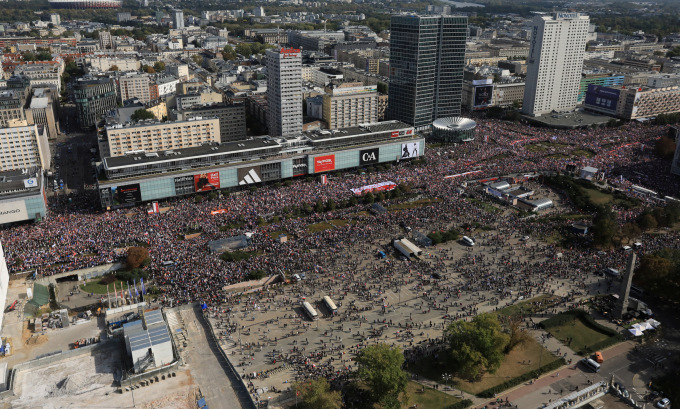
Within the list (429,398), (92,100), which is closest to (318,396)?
(429,398)

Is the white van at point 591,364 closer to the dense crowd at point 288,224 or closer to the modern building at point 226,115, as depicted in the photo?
the dense crowd at point 288,224

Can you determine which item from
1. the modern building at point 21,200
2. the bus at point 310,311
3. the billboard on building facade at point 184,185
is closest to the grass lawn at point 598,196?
the bus at point 310,311

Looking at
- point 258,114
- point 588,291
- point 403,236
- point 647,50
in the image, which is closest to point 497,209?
point 403,236

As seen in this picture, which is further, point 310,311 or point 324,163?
point 324,163

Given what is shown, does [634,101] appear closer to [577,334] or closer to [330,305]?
[577,334]

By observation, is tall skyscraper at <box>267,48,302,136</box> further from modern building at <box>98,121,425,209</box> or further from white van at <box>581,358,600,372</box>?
white van at <box>581,358,600,372</box>

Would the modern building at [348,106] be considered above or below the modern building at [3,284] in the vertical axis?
above
